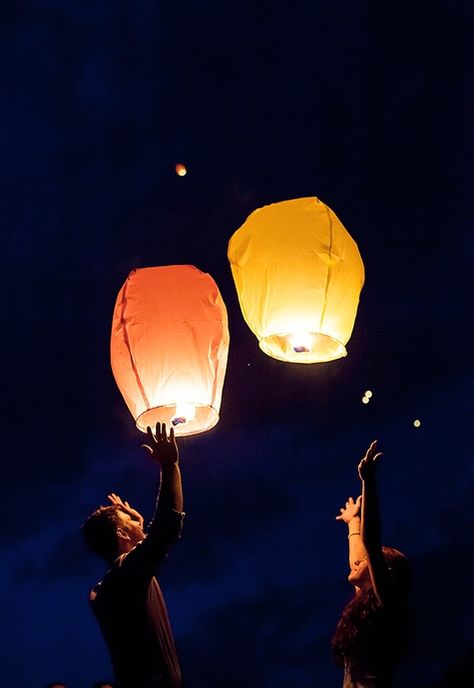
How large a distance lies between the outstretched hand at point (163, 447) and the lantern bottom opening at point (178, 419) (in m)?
0.45

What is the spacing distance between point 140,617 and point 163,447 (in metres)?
0.81

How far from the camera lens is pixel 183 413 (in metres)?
4.03

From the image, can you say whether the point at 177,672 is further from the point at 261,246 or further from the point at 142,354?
the point at 261,246

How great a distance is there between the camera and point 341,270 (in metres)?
4.12

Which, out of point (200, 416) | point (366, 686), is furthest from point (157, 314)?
point (366, 686)

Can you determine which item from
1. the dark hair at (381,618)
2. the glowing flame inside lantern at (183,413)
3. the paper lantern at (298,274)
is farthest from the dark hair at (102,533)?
the paper lantern at (298,274)

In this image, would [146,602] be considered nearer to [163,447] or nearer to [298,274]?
[163,447]

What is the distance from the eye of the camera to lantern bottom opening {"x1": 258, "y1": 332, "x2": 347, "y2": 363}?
14.3 ft

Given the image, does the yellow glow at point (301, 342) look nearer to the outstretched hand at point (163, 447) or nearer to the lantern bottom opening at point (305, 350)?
the lantern bottom opening at point (305, 350)

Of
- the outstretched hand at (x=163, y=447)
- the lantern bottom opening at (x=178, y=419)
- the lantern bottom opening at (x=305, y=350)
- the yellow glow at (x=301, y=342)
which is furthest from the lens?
the lantern bottom opening at (x=305, y=350)

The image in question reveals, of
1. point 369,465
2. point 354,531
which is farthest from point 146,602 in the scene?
point 354,531

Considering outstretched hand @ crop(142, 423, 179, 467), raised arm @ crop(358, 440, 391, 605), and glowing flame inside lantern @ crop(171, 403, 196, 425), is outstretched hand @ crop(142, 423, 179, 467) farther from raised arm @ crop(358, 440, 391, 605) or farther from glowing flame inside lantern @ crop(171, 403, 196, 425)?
raised arm @ crop(358, 440, 391, 605)

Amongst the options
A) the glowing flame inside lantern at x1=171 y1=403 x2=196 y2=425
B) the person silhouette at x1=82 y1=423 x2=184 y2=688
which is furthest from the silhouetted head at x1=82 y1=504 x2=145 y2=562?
the glowing flame inside lantern at x1=171 y1=403 x2=196 y2=425

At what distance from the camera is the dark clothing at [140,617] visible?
328 cm
